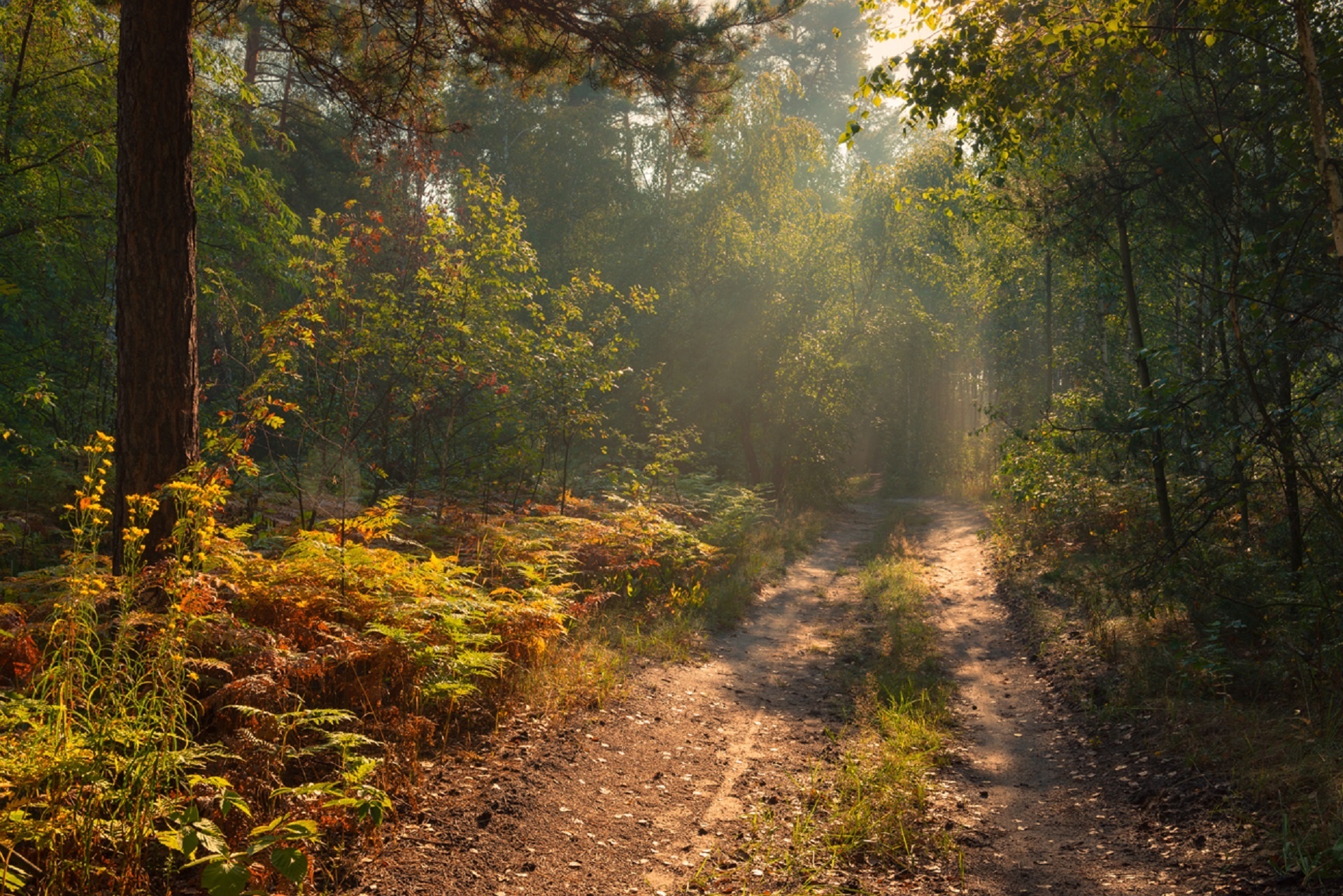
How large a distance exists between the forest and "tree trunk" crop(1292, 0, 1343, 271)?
0.10 ft

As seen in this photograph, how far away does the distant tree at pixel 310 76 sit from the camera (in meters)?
5.31

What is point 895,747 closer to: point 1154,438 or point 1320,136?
point 1154,438

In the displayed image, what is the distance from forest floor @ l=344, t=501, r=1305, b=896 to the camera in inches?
168

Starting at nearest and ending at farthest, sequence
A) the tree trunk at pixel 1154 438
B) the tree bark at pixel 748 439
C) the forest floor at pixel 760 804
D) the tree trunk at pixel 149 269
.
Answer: the forest floor at pixel 760 804
the tree trunk at pixel 149 269
the tree trunk at pixel 1154 438
the tree bark at pixel 748 439

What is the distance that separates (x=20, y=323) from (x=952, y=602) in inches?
671

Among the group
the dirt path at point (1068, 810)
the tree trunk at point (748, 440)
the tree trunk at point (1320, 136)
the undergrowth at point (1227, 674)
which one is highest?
the tree trunk at point (1320, 136)

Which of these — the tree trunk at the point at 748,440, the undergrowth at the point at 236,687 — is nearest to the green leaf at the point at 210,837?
the undergrowth at the point at 236,687

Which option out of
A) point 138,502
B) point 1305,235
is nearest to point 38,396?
point 138,502

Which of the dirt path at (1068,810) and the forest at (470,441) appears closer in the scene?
the forest at (470,441)

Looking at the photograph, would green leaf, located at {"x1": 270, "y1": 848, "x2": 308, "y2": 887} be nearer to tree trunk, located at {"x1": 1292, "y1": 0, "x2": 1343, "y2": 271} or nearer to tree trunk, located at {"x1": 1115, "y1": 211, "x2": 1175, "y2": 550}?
tree trunk, located at {"x1": 1292, "y1": 0, "x2": 1343, "y2": 271}

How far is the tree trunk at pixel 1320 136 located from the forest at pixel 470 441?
0.10 feet

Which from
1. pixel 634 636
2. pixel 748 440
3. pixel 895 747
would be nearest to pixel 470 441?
pixel 634 636

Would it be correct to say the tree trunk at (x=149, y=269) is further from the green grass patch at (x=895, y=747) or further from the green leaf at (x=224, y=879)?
the green grass patch at (x=895, y=747)

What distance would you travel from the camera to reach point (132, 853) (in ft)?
10.3
